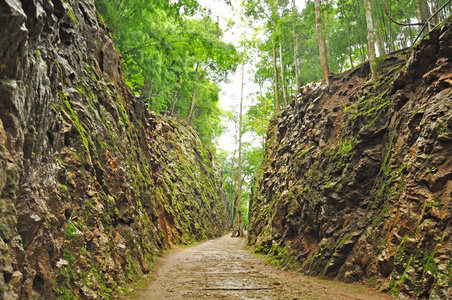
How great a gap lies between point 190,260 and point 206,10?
34.7 feet

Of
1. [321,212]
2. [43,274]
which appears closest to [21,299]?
[43,274]

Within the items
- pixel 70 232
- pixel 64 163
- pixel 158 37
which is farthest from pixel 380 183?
pixel 158 37

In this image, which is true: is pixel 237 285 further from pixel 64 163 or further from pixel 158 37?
pixel 158 37

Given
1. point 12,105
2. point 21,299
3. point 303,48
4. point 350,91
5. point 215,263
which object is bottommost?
point 215,263

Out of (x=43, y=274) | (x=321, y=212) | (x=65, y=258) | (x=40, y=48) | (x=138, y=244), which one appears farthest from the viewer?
(x=321, y=212)

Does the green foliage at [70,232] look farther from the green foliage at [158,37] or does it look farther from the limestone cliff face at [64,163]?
the green foliage at [158,37]

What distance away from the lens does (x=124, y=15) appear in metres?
13.6

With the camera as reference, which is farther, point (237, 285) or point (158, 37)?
point (158, 37)

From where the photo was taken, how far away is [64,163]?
18.8ft

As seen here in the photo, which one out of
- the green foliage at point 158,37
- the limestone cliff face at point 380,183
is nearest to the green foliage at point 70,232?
the limestone cliff face at point 380,183

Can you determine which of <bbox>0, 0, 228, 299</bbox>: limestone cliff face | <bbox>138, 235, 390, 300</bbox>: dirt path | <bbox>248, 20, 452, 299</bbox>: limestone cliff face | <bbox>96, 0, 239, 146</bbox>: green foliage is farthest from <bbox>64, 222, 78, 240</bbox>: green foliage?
<bbox>96, 0, 239, 146</bbox>: green foliage

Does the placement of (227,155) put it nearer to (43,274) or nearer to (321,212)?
(321,212)

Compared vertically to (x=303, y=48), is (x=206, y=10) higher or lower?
lower

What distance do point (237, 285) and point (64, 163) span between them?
17.7 ft
